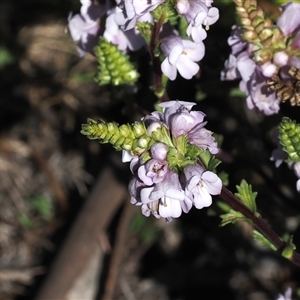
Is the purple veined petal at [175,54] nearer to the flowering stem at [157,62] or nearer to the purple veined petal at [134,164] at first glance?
the flowering stem at [157,62]

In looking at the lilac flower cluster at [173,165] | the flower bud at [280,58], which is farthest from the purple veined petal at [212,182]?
the flower bud at [280,58]

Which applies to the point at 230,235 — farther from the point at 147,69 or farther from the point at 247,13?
the point at 247,13

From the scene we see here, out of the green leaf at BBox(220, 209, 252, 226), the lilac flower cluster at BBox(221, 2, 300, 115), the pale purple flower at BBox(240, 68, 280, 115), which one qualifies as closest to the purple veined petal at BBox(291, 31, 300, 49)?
the lilac flower cluster at BBox(221, 2, 300, 115)

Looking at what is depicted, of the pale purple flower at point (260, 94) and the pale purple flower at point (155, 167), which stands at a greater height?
the pale purple flower at point (155, 167)

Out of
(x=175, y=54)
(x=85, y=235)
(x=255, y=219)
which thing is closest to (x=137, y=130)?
(x=175, y=54)

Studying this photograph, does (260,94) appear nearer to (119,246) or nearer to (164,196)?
(164,196)

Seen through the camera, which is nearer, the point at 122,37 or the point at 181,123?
the point at 181,123

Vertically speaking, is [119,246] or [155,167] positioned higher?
[155,167]
